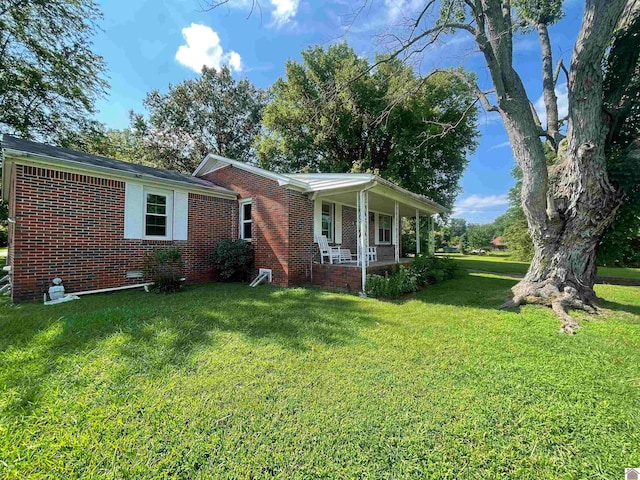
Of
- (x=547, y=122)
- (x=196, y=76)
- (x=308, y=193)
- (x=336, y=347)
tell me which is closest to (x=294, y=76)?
(x=196, y=76)

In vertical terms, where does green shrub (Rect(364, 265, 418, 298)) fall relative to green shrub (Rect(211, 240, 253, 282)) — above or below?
below

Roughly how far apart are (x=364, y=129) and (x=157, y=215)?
1409cm

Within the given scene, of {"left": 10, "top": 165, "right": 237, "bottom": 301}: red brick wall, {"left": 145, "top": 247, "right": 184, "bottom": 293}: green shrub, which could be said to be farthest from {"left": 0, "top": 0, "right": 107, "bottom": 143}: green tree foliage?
{"left": 145, "top": 247, "right": 184, "bottom": 293}: green shrub

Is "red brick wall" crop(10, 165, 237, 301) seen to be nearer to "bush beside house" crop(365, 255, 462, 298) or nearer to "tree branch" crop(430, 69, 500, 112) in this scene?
"bush beside house" crop(365, 255, 462, 298)

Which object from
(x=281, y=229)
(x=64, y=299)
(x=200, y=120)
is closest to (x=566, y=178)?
(x=281, y=229)

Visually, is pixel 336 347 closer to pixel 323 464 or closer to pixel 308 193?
pixel 323 464

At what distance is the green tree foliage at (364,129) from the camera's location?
15.6m

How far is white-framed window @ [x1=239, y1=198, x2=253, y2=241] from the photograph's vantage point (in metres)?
9.54

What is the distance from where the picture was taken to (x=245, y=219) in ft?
31.7

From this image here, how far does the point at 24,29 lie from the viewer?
38.6 feet

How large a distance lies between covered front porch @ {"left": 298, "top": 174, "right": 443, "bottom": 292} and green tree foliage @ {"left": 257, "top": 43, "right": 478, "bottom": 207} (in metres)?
5.38

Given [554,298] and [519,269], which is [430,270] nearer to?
[554,298]

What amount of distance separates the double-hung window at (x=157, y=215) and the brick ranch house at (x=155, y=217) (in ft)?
0.09

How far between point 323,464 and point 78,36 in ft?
65.0
